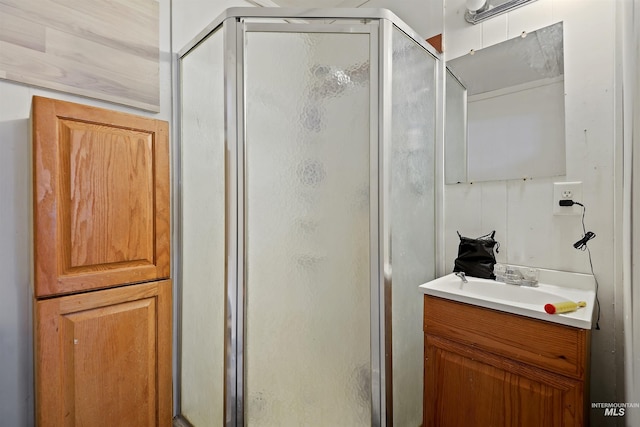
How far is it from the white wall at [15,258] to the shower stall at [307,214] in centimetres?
68

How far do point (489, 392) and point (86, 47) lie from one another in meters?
2.03

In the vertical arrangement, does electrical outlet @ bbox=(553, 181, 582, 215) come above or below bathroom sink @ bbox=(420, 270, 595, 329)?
above

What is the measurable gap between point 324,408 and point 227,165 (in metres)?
1.05

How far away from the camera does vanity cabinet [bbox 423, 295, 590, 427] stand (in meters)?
0.92

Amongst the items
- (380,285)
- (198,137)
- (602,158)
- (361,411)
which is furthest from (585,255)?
(198,137)

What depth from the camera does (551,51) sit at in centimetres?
132

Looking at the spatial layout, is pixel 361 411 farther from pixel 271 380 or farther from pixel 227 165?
pixel 227 165

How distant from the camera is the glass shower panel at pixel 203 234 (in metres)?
1.28

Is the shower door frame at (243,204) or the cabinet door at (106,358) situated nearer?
the cabinet door at (106,358)

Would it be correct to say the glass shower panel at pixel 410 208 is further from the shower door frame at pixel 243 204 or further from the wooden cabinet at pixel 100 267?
the wooden cabinet at pixel 100 267

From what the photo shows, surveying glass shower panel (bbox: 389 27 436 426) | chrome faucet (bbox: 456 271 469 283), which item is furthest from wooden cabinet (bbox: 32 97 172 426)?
chrome faucet (bbox: 456 271 469 283)

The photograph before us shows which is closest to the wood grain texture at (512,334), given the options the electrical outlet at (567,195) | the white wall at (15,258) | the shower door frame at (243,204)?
the shower door frame at (243,204)

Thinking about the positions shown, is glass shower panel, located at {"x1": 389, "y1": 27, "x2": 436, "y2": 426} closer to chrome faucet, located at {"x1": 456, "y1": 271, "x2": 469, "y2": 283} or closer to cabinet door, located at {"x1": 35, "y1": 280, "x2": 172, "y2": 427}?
chrome faucet, located at {"x1": 456, "y1": 271, "x2": 469, "y2": 283}

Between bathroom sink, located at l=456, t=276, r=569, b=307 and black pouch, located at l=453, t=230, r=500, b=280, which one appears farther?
black pouch, located at l=453, t=230, r=500, b=280
